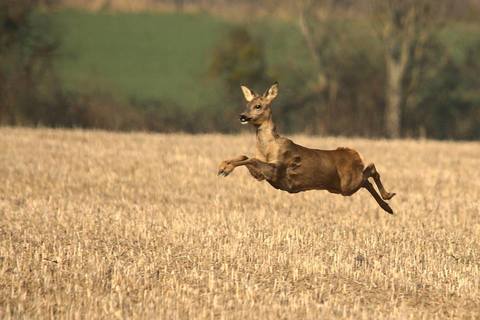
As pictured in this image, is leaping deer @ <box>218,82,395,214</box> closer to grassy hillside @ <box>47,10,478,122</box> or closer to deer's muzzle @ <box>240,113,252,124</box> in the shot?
deer's muzzle @ <box>240,113,252,124</box>

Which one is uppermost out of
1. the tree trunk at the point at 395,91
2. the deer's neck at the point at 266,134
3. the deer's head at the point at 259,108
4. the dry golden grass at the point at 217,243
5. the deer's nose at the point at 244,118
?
the tree trunk at the point at 395,91

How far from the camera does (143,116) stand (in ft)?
118

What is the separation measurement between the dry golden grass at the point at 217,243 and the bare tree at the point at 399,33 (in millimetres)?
16134

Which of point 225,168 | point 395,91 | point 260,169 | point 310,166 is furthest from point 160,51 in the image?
point 225,168

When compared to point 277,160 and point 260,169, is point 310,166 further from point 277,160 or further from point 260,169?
point 260,169

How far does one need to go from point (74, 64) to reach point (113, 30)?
834 centimetres

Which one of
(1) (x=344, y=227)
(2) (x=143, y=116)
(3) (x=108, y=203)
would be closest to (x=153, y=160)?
(3) (x=108, y=203)

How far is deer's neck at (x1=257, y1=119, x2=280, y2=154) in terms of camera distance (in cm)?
1026

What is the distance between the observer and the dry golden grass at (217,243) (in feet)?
28.0

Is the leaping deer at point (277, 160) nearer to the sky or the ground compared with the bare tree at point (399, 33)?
nearer to the ground

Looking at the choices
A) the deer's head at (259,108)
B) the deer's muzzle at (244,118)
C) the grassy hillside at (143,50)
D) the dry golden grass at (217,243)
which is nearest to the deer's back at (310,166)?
the deer's head at (259,108)

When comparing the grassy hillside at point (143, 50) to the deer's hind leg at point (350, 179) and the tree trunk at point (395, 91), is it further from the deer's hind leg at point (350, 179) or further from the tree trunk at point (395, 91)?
the deer's hind leg at point (350, 179)

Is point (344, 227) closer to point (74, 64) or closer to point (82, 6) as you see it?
point (74, 64)

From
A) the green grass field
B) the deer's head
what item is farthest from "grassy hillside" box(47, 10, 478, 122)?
the deer's head
